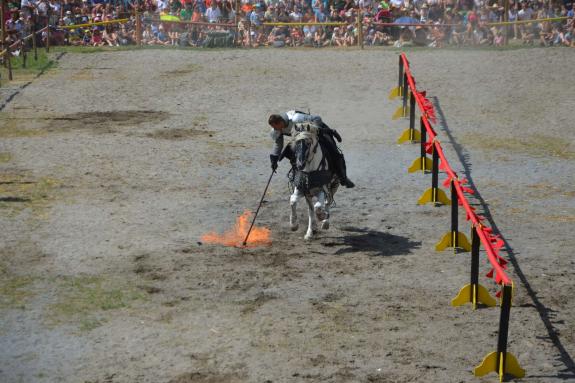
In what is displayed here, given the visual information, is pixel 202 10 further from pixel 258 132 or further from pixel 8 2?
pixel 258 132

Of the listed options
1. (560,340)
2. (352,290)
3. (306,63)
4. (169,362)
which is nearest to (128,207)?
(352,290)

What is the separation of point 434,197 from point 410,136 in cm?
461

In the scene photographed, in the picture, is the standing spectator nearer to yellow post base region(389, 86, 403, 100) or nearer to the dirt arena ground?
the dirt arena ground

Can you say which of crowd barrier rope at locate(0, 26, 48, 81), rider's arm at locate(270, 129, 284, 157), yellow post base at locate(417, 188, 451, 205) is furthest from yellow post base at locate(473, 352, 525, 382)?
crowd barrier rope at locate(0, 26, 48, 81)

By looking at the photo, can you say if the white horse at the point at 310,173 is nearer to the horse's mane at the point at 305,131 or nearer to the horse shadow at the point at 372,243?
the horse's mane at the point at 305,131

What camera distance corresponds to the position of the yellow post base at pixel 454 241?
45.6 feet

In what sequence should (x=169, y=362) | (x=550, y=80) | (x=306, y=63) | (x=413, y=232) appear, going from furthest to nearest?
(x=306, y=63), (x=550, y=80), (x=413, y=232), (x=169, y=362)

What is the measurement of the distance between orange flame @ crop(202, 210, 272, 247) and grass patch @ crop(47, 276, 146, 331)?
2.21 m

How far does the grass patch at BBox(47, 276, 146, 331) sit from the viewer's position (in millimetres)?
11469

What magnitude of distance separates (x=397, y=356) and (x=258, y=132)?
12002mm

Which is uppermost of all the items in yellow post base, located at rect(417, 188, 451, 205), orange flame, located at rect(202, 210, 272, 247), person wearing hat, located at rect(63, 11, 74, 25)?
person wearing hat, located at rect(63, 11, 74, 25)

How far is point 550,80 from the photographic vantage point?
26078mm

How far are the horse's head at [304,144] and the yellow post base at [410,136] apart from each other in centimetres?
662

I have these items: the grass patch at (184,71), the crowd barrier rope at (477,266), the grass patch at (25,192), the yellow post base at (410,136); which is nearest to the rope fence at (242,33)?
the grass patch at (184,71)
